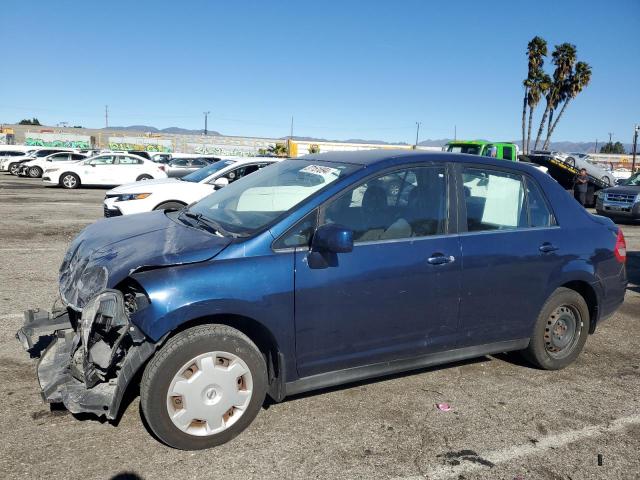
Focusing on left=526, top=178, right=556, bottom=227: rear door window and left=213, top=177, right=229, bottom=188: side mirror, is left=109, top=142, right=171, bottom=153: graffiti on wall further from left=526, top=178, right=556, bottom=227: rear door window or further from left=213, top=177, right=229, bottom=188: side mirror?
left=526, top=178, right=556, bottom=227: rear door window

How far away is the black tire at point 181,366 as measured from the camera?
2980 millimetres

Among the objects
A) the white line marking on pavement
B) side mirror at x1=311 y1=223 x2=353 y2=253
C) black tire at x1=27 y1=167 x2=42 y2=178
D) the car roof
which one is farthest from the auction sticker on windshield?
black tire at x1=27 y1=167 x2=42 y2=178

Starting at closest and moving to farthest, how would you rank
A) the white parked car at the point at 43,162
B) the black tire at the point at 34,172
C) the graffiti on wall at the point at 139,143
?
1. the white parked car at the point at 43,162
2. the black tire at the point at 34,172
3. the graffiti on wall at the point at 139,143

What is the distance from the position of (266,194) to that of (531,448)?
2.44 m

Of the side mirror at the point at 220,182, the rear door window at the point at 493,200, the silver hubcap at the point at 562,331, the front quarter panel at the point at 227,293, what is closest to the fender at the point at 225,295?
the front quarter panel at the point at 227,293

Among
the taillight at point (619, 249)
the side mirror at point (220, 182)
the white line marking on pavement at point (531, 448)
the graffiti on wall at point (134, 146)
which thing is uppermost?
the graffiti on wall at point (134, 146)

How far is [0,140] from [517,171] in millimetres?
57162

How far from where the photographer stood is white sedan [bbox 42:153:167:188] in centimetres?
2259

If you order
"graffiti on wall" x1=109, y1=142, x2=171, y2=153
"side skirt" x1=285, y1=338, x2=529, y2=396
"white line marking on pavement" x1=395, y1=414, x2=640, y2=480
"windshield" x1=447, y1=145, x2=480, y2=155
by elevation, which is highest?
"graffiti on wall" x1=109, y1=142, x2=171, y2=153

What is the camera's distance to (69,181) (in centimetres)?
2275

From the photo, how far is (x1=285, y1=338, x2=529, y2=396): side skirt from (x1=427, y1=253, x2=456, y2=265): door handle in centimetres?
66

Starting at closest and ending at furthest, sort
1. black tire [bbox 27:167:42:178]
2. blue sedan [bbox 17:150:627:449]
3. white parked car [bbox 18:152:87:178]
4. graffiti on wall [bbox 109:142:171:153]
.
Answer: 1. blue sedan [bbox 17:150:627:449]
2. white parked car [bbox 18:152:87:178]
3. black tire [bbox 27:167:42:178]
4. graffiti on wall [bbox 109:142:171:153]

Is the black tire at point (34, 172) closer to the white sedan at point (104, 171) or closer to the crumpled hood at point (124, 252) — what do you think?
the white sedan at point (104, 171)

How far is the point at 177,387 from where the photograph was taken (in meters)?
3.03
